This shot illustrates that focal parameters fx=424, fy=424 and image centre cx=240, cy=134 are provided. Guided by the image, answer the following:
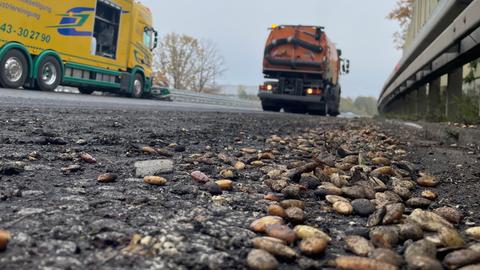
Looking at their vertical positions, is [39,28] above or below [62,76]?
above

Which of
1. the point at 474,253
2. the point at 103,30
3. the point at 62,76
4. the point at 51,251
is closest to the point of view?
the point at 51,251

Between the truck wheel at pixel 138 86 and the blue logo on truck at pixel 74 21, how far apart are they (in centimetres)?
363

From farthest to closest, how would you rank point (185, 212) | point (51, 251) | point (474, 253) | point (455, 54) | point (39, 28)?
point (39, 28), point (455, 54), point (185, 212), point (474, 253), point (51, 251)

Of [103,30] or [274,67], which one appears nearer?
[103,30]

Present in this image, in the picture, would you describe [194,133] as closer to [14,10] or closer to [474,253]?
[474,253]

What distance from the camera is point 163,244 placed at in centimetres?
113

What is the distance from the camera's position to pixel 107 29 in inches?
595

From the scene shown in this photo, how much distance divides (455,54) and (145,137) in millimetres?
3174

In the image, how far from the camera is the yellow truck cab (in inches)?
433

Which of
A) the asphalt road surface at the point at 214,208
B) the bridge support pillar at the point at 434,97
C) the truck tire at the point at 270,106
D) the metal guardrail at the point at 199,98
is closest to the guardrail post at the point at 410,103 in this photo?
the bridge support pillar at the point at 434,97

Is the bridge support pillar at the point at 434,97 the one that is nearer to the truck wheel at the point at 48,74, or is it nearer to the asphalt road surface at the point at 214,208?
the asphalt road surface at the point at 214,208

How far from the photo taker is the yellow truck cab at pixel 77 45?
36.1 ft

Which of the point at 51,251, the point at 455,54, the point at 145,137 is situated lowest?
the point at 51,251

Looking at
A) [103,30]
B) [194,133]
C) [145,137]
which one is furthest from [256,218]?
[103,30]
